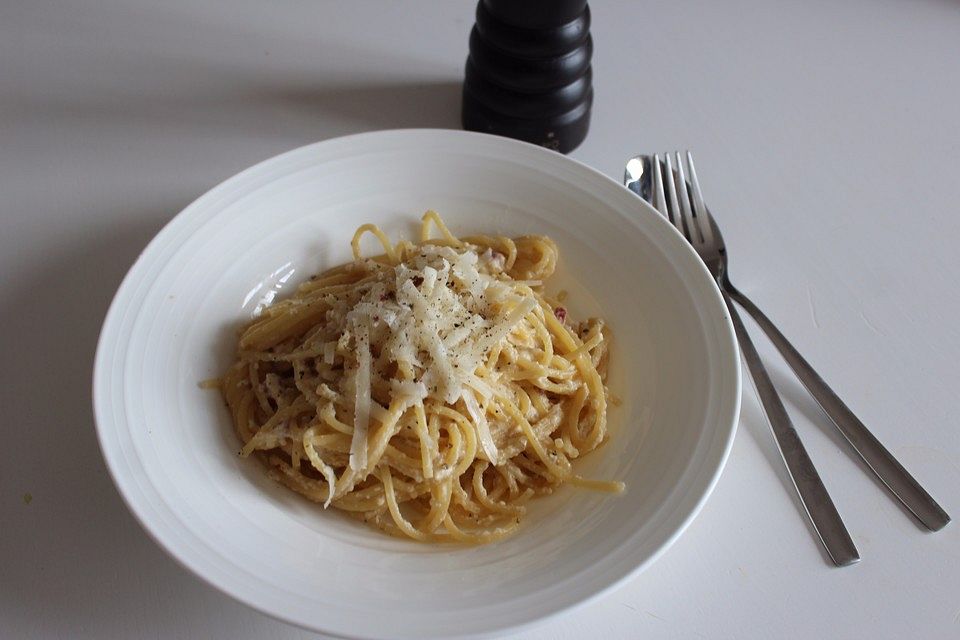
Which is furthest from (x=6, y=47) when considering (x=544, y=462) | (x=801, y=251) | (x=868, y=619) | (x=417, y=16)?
(x=868, y=619)

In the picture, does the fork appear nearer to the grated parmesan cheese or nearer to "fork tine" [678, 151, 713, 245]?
"fork tine" [678, 151, 713, 245]

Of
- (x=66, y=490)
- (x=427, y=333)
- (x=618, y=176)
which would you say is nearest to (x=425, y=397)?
(x=427, y=333)

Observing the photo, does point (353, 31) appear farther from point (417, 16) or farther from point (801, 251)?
point (801, 251)

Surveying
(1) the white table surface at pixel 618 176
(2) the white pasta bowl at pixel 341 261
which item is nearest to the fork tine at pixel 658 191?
(1) the white table surface at pixel 618 176

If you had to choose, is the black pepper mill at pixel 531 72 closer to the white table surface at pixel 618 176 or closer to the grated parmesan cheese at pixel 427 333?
the white table surface at pixel 618 176

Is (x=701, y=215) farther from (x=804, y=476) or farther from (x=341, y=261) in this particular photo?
(x=341, y=261)
